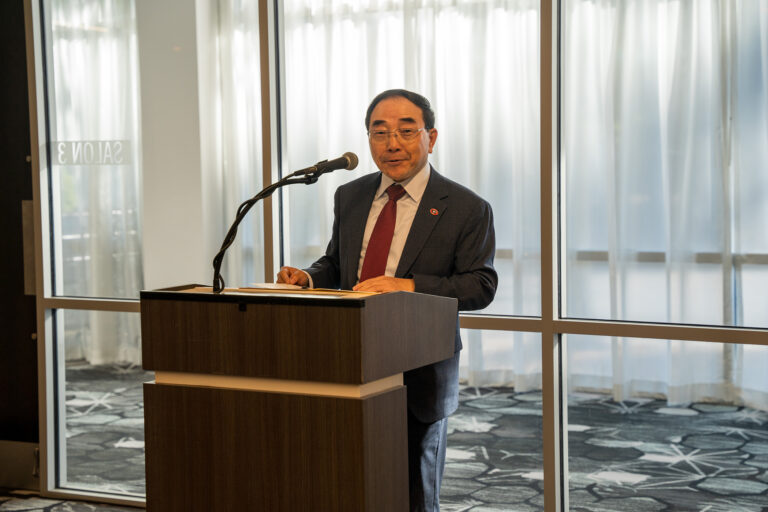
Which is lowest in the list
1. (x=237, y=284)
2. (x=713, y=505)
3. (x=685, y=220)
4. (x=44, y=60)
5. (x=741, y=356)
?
(x=713, y=505)

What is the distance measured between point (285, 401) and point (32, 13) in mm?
3275

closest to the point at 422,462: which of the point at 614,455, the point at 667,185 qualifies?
the point at 614,455

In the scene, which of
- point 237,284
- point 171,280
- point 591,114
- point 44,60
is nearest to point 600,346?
point 591,114

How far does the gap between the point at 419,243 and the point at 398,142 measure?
1.16ft

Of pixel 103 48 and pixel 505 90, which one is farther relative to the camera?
pixel 103 48

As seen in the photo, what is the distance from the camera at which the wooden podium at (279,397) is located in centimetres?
198

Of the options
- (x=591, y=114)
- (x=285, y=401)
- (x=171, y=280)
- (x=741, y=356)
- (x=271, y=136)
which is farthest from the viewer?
(x=171, y=280)

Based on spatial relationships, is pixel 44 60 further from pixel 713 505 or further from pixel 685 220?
pixel 713 505

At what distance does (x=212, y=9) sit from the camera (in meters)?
4.00

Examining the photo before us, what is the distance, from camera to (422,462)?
264 centimetres

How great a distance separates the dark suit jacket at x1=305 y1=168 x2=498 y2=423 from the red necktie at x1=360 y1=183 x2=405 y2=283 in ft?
0.20

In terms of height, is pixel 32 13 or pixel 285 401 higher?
pixel 32 13

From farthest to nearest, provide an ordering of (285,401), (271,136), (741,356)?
(271,136), (741,356), (285,401)

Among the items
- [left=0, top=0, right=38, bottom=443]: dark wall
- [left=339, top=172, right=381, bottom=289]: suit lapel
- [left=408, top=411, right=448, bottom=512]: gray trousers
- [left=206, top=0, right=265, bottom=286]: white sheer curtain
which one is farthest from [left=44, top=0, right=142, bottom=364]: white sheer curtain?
[left=408, top=411, right=448, bottom=512]: gray trousers
